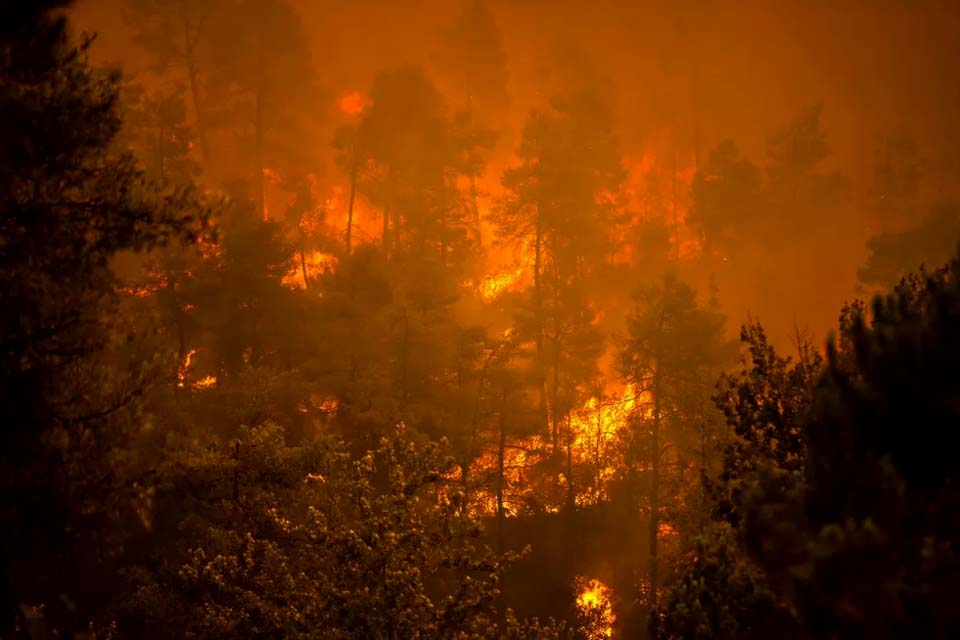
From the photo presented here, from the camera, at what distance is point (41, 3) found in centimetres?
562

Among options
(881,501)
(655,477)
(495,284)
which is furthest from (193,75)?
(881,501)

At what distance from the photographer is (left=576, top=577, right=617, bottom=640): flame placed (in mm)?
22141

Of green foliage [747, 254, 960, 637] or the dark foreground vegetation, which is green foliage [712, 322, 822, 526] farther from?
green foliage [747, 254, 960, 637]

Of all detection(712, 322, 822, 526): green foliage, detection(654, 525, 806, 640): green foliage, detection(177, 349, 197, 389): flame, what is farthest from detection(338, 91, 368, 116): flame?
detection(654, 525, 806, 640): green foliage

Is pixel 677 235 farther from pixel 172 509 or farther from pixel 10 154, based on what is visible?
pixel 10 154

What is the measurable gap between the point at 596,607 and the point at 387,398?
13338 millimetres

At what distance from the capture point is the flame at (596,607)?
22.1 m

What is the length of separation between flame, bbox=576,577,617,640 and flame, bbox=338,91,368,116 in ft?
148

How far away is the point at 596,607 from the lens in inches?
919

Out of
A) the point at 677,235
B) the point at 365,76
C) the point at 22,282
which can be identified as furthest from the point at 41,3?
the point at 365,76

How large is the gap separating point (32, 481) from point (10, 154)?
3423mm

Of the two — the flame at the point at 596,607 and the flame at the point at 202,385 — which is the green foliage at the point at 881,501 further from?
the flame at the point at 596,607

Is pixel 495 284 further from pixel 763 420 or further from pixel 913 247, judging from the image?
pixel 763 420

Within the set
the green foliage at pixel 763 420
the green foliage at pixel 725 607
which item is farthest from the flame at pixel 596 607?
the green foliage at pixel 725 607
